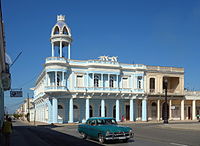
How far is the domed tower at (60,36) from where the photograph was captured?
152 ft

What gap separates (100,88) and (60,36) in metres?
10.7

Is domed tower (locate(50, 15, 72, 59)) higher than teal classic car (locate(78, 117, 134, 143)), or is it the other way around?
domed tower (locate(50, 15, 72, 59))

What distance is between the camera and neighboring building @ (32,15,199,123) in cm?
4372

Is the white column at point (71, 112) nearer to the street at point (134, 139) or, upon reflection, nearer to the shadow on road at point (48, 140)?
the street at point (134, 139)

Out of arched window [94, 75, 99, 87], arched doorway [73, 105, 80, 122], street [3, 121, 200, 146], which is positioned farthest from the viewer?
arched window [94, 75, 99, 87]

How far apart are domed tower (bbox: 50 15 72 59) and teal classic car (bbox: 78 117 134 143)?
30.0m

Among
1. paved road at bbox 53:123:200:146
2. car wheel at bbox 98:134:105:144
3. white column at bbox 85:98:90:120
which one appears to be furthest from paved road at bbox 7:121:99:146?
white column at bbox 85:98:90:120

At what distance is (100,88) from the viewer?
→ 4541cm

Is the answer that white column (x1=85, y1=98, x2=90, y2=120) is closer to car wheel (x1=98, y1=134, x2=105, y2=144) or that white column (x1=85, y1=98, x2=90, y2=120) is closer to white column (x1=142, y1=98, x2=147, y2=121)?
white column (x1=142, y1=98, x2=147, y2=121)

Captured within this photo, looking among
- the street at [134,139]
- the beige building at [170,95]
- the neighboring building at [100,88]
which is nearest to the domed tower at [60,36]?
the neighboring building at [100,88]

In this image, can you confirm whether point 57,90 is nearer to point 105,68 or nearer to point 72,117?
point 72,117

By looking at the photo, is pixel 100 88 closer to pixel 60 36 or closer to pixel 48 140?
pixel 60 36

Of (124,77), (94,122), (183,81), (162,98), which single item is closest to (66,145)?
(94,122)

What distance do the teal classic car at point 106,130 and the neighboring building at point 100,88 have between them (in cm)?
2602
